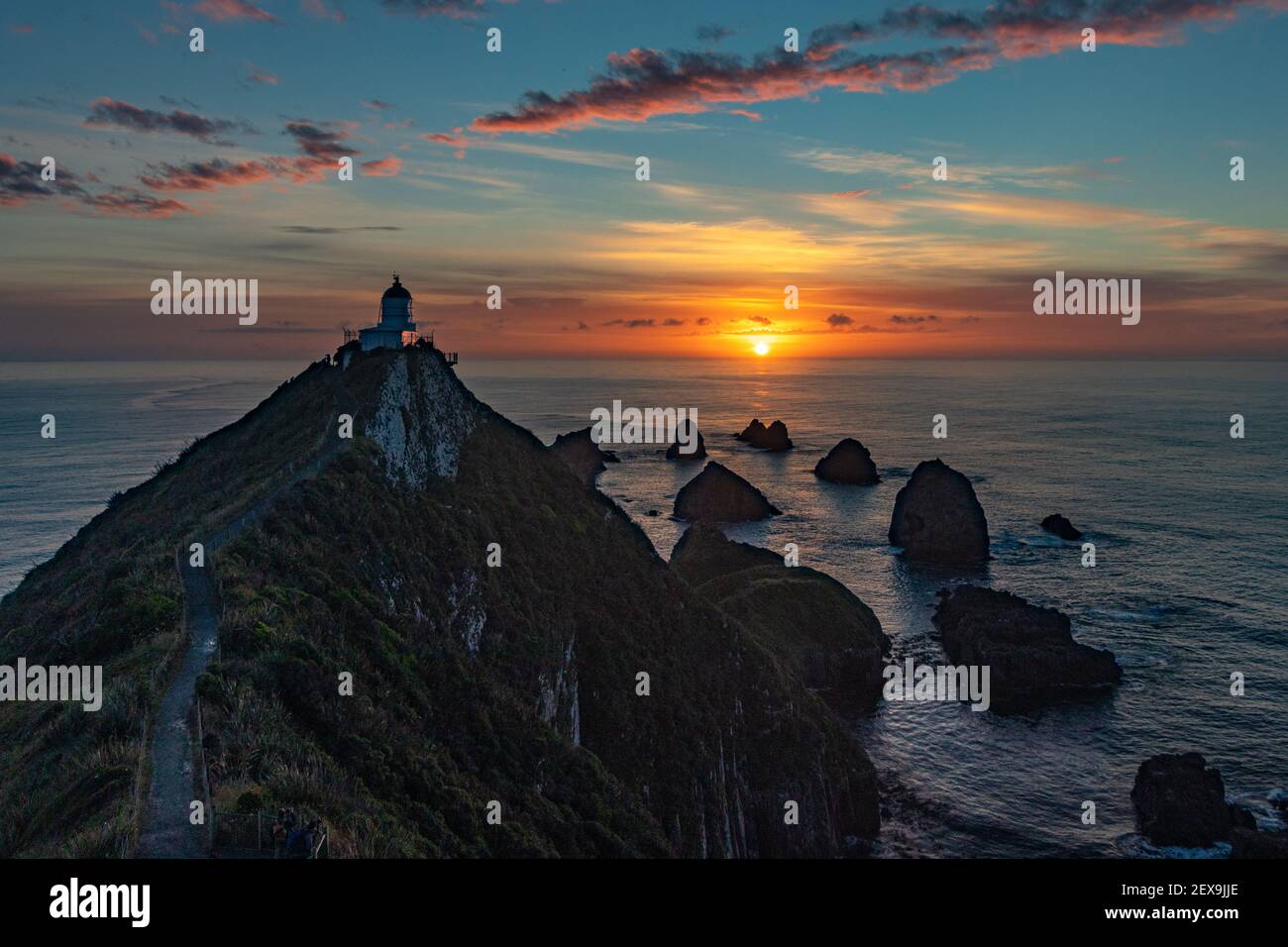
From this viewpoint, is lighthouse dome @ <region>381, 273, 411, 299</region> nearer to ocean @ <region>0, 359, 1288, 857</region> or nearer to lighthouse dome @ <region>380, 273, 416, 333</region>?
lighthouse dome @ <region>380, 273, 416, 333</region>

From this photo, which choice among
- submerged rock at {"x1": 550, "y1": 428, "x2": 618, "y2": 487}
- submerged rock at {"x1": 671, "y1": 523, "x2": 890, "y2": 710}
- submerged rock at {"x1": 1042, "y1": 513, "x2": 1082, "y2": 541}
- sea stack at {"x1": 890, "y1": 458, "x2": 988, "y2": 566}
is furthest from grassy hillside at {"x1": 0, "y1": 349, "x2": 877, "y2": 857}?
submerged rock at {"x1": 550, "y1": 428, "x2": 618, "y2": 487}

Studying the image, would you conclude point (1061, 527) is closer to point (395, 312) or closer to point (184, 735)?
point (395, 312)

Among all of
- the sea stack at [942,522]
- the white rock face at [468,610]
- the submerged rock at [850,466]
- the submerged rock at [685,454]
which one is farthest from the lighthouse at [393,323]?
the submerged rock at [685,454]

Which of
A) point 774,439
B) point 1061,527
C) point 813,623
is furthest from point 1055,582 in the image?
point 774,439

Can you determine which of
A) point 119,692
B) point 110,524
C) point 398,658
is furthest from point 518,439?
point 119,692

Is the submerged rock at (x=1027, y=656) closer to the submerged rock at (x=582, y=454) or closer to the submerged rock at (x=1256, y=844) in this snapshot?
the submerged rock at (x=1256, y=844)
